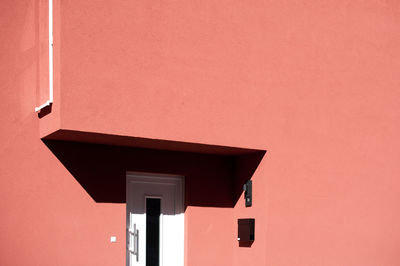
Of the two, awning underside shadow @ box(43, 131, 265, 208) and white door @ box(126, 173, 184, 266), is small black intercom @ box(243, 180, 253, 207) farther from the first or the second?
white door @ box(126, 173, 184, 266)

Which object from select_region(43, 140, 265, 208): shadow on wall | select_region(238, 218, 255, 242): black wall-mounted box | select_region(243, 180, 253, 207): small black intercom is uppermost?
select_region(43, 140, 265, 208): shadow on wall

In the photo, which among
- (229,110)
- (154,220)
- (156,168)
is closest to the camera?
(229,110)

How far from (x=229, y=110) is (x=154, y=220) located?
2.18 m

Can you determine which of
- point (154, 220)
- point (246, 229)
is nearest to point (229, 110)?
point (246, 229)

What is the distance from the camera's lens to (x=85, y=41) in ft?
24.5

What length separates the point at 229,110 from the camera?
869 cm

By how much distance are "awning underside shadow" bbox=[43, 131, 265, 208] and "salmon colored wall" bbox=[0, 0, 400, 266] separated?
0.18 m

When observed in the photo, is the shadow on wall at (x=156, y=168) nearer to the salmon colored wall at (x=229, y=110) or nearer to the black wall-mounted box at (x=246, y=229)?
the salmon colored wall at (x=229, y=110)

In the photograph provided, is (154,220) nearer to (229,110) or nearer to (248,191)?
(248,191)

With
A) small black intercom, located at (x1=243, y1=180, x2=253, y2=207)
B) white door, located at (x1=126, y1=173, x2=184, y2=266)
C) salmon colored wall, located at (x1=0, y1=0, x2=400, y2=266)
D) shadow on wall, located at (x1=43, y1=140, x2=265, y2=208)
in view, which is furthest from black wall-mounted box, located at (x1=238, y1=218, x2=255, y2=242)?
white door, located at (x1=126, y1=173, x2=184, y2=266)

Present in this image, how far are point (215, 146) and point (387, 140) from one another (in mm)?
3630

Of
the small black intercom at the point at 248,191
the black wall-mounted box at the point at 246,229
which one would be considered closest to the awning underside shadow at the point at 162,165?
the small black intercom at the point at 248,191

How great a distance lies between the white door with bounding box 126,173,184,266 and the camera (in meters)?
9.02

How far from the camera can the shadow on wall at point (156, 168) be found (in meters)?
8.40
